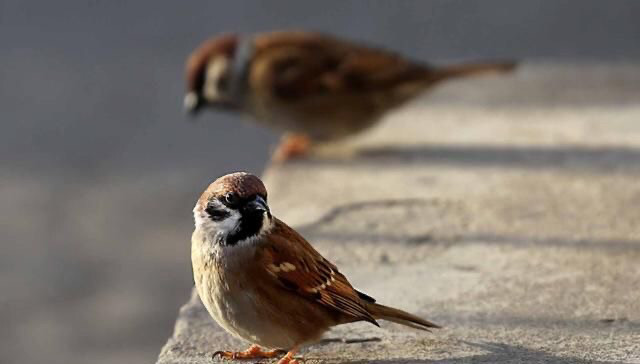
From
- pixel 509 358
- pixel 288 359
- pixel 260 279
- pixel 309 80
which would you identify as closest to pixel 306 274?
pixel 260 279

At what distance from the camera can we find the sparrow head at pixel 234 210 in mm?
3340

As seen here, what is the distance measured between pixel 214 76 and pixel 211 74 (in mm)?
21

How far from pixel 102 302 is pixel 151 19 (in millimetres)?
4158

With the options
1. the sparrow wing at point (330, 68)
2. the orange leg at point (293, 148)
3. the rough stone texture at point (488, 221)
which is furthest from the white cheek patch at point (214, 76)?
the rough stone texture at point (488, 221)

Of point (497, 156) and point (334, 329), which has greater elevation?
point (497, 156)

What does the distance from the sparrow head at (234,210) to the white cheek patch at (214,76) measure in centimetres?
281

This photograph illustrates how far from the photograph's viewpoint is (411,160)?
18.6 ft

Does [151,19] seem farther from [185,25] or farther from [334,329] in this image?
[334,329]

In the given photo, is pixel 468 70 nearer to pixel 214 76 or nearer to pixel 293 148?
pixel 293 148

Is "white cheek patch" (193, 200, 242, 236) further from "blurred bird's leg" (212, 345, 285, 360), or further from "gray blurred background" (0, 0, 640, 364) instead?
"gray blurred background" (0, 0, 640, 364)

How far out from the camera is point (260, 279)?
3373mm

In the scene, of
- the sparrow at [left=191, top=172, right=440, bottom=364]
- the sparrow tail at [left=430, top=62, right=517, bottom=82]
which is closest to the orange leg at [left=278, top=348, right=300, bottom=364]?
the sparrow at [left=191, top=172, right=440, bottom=364]

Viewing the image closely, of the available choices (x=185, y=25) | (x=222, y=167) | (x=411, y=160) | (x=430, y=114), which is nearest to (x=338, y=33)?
(x=185, y=25)

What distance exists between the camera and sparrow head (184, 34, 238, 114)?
6.17 metres
